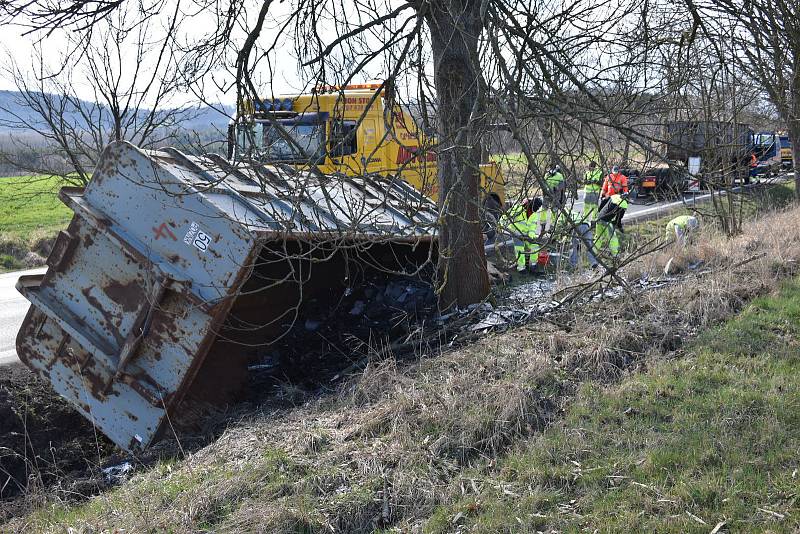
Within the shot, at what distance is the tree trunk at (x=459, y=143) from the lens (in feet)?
14.2

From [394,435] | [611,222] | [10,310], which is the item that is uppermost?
Result: [611,222]

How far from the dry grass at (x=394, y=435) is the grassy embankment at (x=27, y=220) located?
759 centimetres

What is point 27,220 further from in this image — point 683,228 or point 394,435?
point 394,435

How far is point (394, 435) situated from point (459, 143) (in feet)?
6.28

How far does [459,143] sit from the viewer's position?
4730mm

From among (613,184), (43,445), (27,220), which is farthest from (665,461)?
(27,220)

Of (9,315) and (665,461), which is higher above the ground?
(665,461)

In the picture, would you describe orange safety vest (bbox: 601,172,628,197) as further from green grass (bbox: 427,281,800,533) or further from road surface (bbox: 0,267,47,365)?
road surface (bbox: 0,267,47,365)

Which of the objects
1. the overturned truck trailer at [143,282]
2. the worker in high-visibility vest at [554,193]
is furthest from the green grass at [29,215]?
the worker in high-visibility vest at [554,193]

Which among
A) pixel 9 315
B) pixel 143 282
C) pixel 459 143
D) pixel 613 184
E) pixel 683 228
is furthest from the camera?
pixel 9 315

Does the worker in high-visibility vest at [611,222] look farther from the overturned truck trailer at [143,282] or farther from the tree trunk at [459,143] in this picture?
the overturned truck trailer at [143,282]

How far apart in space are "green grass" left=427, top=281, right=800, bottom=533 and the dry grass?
189mm

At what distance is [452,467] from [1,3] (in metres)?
4.38

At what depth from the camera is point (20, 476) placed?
529cm
